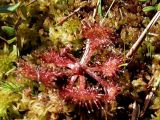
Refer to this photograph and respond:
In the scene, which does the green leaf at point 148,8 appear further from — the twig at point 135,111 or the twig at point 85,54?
the twig at point 135,111

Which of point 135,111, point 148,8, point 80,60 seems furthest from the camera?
point 148,8

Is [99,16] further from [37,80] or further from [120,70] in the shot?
[37,80]

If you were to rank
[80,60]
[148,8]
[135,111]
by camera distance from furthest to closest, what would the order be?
1. [148,8]
2. [80,60]
3. [135,111]

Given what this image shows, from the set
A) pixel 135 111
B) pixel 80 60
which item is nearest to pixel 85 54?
pixel 80 60

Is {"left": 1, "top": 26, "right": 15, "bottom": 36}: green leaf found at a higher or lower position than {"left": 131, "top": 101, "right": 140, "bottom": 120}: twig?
higher

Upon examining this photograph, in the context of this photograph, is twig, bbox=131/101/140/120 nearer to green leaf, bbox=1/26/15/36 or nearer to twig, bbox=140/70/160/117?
twig, bbox=140/70/160/117

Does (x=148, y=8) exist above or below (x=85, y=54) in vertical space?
above

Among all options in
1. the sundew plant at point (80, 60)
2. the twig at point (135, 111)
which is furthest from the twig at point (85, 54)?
the twig at point (135, 111)

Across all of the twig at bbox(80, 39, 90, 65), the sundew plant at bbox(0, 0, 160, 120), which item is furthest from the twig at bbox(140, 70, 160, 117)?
the twig at bbox(80, 39, 90, 65)

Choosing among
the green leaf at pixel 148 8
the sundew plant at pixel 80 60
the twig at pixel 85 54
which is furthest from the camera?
the green leaf at pixel 148 8

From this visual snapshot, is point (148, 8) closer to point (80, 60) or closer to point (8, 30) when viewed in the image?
point (80, 60)

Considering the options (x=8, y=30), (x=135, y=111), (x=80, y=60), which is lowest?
(x=135, y=111)

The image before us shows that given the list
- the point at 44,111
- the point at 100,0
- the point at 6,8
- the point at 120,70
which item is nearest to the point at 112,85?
the point at 120,70
